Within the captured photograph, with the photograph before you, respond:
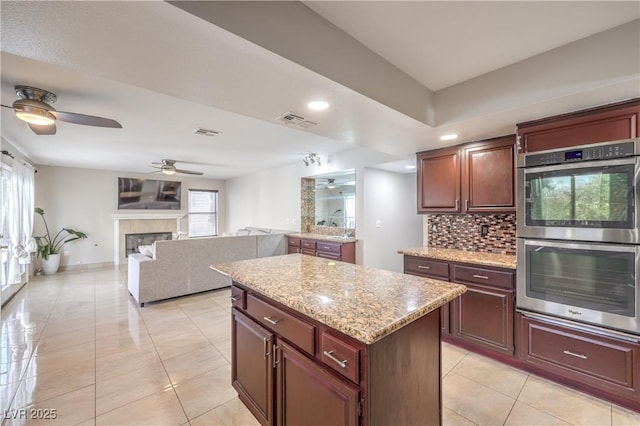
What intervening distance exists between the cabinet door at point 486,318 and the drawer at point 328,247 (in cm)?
211

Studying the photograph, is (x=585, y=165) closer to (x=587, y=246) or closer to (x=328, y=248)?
(x=587, y=246)

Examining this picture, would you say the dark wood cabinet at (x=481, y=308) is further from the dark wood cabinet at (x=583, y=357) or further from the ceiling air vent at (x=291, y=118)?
the ceiling air vent at (x=291, y=118)

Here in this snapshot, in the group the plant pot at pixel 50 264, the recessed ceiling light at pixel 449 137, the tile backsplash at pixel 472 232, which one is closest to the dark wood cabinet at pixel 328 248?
the tile backsplash at pixel 472 232

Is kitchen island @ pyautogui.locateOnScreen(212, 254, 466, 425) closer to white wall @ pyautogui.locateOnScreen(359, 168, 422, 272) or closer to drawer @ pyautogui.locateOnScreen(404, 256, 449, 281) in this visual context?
drawer @ pyautogui.locateOnScreen(404, 256, 449, 281)

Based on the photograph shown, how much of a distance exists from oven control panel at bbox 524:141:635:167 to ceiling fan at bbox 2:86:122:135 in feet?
12.5

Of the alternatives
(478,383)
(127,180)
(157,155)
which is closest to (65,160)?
(127,180)

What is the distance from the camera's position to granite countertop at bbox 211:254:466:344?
106cm

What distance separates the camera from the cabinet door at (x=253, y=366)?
1528 millimetres

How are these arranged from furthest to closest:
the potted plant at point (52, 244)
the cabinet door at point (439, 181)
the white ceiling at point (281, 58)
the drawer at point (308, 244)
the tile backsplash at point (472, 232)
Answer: the potted plant at point (52, 244)
the drawer at point (308, 244)
the cabinet door at point (439, 181)
the tile backsplash at point (472, 232)
the white ceiling at point (281, 58)

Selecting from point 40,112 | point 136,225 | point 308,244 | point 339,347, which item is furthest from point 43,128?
point 136,225

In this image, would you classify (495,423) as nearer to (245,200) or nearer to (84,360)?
(84,360)

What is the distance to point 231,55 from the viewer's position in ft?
4.51

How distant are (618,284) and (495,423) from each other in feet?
4.23

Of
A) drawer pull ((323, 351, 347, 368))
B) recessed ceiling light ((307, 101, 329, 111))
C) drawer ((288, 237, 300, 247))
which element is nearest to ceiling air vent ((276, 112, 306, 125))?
recessed ceiling light ((307, 101, 329, 111))
